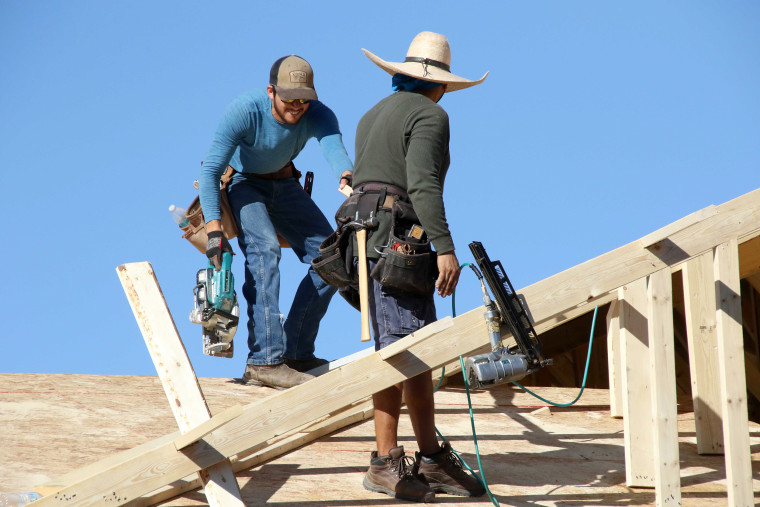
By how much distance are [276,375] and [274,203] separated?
3.20 feet

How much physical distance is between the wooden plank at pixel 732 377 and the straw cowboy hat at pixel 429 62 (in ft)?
4.16

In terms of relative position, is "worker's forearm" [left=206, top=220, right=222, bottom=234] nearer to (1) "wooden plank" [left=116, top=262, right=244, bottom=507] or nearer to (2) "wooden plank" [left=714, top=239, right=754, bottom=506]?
(1) "wooden plank" [left=116, top=262, right=244, bottom=507]

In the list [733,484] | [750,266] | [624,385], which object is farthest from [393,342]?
[750,266]

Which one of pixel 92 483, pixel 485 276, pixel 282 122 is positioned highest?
pixel 282 122

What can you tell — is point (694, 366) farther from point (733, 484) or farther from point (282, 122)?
point (282, 122)

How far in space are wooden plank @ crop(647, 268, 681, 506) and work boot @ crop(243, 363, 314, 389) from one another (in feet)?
6.47

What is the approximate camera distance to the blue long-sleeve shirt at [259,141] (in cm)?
469

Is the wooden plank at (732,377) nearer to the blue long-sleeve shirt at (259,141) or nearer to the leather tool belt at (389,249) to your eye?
the leather tool belt at (389,249)

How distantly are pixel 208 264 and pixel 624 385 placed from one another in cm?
223

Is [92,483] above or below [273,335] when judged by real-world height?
below

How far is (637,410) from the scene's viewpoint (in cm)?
369

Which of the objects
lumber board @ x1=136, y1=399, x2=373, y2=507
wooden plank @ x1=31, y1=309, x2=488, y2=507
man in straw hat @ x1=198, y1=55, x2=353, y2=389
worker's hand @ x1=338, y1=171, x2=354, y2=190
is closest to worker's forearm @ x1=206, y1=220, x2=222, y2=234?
man in straw hat @ x1=198, y1=55, x2=353, y2=389

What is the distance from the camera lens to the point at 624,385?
371 centimetres

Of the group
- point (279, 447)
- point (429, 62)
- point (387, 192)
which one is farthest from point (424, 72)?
point (279, 447)
